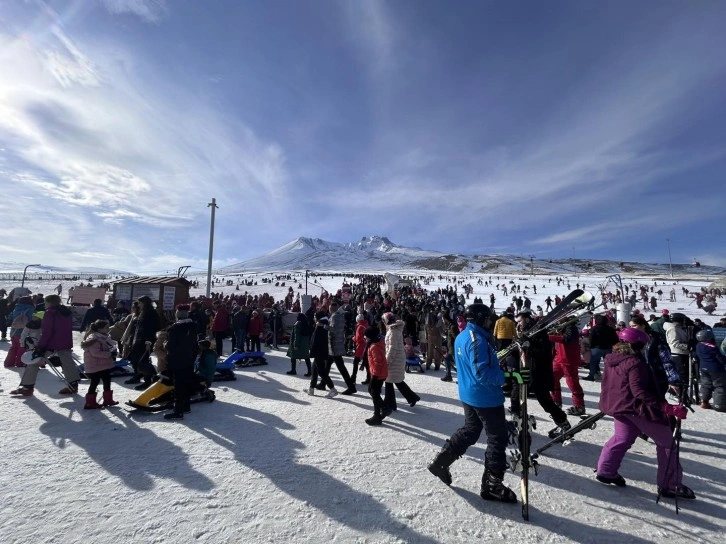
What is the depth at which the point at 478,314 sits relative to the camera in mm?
3037

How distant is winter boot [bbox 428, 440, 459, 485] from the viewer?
3105 mm

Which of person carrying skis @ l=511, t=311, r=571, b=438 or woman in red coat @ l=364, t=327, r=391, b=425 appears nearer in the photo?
person carrying skis @ l=511, t=311, r=571, b=438

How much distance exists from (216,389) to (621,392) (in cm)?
622

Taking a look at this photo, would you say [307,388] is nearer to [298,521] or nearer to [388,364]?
[388,364]

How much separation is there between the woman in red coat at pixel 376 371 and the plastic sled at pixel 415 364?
3680 millimetres

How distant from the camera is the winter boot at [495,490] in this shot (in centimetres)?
291

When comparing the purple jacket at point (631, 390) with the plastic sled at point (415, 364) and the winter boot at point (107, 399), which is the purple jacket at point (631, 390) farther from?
the winter boot at point (107, 399)

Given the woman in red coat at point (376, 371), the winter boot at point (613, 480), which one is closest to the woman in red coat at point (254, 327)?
the woman in red coat at point (376, 371)

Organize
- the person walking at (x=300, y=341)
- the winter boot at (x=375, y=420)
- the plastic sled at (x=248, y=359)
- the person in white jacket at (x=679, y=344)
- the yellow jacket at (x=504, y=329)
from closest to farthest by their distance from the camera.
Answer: the winter boot at (x=375, y=420), the person in white jacket at (x=679, y=344), the yellow jacket at (x=504, y=329), the person walking at (x=300, y=341), the plastic sled at (x=248, y=359)

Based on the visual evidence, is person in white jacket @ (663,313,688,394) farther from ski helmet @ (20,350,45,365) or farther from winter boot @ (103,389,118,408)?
ski helmet @ (20,350,45,365)

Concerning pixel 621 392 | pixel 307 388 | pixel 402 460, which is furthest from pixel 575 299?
pixel 307 388

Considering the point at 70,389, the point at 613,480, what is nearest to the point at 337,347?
the point at 613,480

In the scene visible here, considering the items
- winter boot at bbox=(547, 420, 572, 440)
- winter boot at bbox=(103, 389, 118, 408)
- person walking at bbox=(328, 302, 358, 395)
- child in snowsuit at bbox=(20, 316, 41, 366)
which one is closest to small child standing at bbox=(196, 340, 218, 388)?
winter boot at bbox=(103, 389, 118, 408)

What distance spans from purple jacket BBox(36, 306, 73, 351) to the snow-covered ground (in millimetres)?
916
